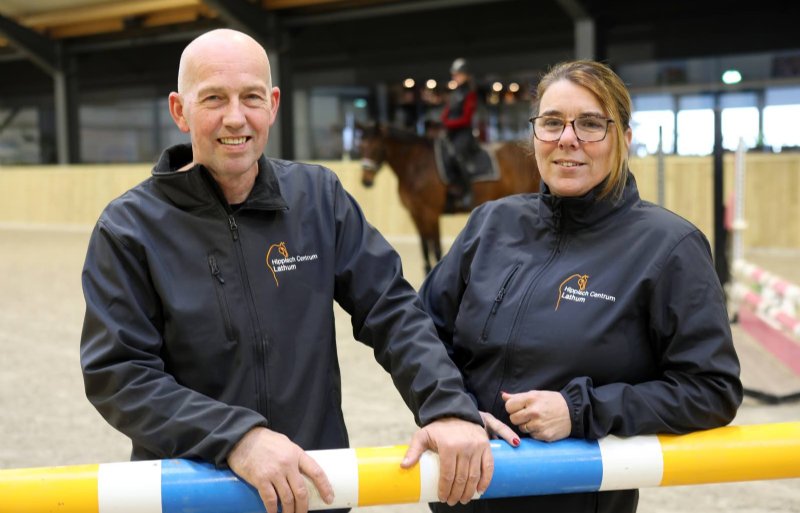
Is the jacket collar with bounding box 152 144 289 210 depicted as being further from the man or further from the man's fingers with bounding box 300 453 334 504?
the man's fingers with bounding box 300 453 334 504

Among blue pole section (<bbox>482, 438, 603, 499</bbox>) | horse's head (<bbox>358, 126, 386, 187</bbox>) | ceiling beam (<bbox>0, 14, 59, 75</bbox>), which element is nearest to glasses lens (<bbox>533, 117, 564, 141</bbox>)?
blue pole section (<bbox>482, 438, 603, 499</bbox>)

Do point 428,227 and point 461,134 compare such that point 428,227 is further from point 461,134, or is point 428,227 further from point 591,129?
point 591,129

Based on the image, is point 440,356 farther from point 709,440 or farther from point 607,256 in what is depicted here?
point 709,440

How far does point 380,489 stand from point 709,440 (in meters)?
0.59

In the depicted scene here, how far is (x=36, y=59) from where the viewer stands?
17.6m

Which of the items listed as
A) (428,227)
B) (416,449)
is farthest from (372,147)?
(416,449)

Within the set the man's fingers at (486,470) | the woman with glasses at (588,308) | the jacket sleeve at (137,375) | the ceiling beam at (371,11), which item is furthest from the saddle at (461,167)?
the man's fingers at (486,470)

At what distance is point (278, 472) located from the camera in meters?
1.32

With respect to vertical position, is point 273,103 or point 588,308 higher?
point 273,103

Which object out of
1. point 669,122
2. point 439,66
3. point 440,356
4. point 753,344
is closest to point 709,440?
point 440,356

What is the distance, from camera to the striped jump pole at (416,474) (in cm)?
129

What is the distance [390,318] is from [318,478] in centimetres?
41

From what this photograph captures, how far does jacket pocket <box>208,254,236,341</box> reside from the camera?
1540 millimetres

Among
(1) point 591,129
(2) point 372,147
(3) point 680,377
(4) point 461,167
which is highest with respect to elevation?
(2) point 372,147
